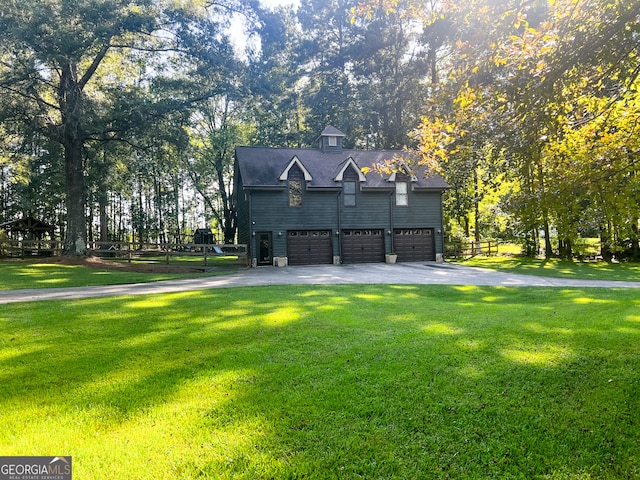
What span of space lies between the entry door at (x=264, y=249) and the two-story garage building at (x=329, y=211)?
0.06 m

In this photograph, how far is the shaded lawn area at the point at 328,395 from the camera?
288 centimetres

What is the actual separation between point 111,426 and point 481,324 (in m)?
5.60

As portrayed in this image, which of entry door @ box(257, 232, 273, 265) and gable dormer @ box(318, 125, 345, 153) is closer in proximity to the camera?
entry door @ box(257, 232, 273, 265)

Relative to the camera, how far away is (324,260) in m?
24.7

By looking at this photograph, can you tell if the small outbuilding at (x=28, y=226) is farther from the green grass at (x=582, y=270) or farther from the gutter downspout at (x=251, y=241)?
the green grass at (x=582, y=270)

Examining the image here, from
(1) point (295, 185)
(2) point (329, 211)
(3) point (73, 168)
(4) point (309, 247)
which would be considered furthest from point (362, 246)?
(3) point (73, 168)

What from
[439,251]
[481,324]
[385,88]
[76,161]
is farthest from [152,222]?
[481,324]

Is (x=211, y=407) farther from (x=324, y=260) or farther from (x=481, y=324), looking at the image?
(x=324, y=260)

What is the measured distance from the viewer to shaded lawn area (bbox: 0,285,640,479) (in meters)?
2.88

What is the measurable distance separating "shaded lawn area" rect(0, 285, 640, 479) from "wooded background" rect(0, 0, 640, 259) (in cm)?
169

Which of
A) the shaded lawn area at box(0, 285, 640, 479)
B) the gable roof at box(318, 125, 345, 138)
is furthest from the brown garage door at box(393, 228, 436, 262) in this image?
the shaded lawn area at box(0, 285, 640, 479)

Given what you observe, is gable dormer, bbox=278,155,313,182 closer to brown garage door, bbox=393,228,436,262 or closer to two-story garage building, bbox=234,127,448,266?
two-story garage building, bbox=234,127,448,266

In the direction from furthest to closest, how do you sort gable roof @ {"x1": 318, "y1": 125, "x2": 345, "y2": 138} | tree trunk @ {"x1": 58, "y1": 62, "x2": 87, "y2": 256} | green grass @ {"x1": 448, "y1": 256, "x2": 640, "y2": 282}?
gable roof @ {"x1": 318, "y1": 125, "x2": 345, "y2": 138}, tree trunk @ {"x1": 58, "y1": 62, "x2": 87, "y2": 256}, green grass @ {"x1": 448, "y1": 256, "x2": 640, "y2": 282}

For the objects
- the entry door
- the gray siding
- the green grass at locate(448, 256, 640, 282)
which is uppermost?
the gray siding
